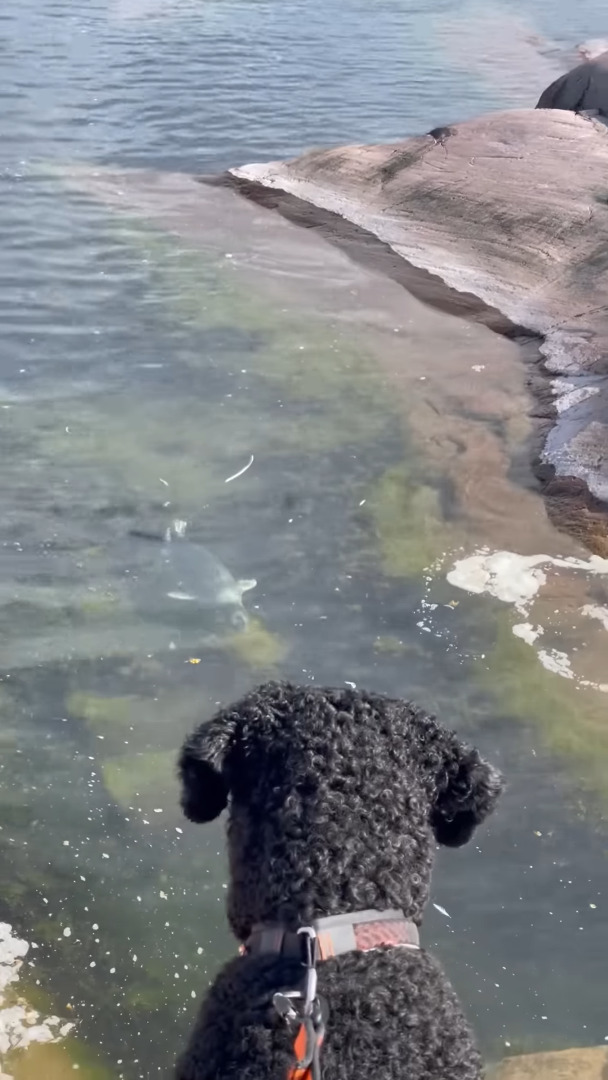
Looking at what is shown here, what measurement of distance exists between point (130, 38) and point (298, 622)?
15.0 m

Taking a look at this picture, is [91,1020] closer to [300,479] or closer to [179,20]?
[300,479]

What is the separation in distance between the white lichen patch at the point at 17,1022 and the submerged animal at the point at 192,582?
2171 millimetres

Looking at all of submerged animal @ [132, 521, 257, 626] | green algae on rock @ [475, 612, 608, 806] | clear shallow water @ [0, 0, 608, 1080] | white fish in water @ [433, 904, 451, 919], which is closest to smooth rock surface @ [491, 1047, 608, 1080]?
clear shallow water @ [0, 0, 608, 1080]

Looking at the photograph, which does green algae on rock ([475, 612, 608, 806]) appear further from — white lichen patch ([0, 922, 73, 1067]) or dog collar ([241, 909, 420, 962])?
dog collar ([241, 909, 420, 962])

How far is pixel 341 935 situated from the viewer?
97.5 inches

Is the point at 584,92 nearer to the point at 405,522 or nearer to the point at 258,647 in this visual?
the point at 405,522

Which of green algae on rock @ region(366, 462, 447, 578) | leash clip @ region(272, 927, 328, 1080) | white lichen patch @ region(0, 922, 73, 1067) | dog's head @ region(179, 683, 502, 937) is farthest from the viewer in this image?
green algae on rock @ region(366, 462, 447, 578)

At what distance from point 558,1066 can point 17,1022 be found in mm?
1861

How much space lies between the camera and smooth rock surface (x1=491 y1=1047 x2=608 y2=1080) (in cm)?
396

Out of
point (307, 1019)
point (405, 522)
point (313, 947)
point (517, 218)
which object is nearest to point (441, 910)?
point (313, 947)

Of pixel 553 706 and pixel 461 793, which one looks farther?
pixel 553 706

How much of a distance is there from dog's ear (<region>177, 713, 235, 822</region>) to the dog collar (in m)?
0.46

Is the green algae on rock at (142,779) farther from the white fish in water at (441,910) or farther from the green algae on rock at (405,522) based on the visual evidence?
the green algae on rock at (405,522)

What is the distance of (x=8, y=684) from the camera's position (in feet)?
17.9
